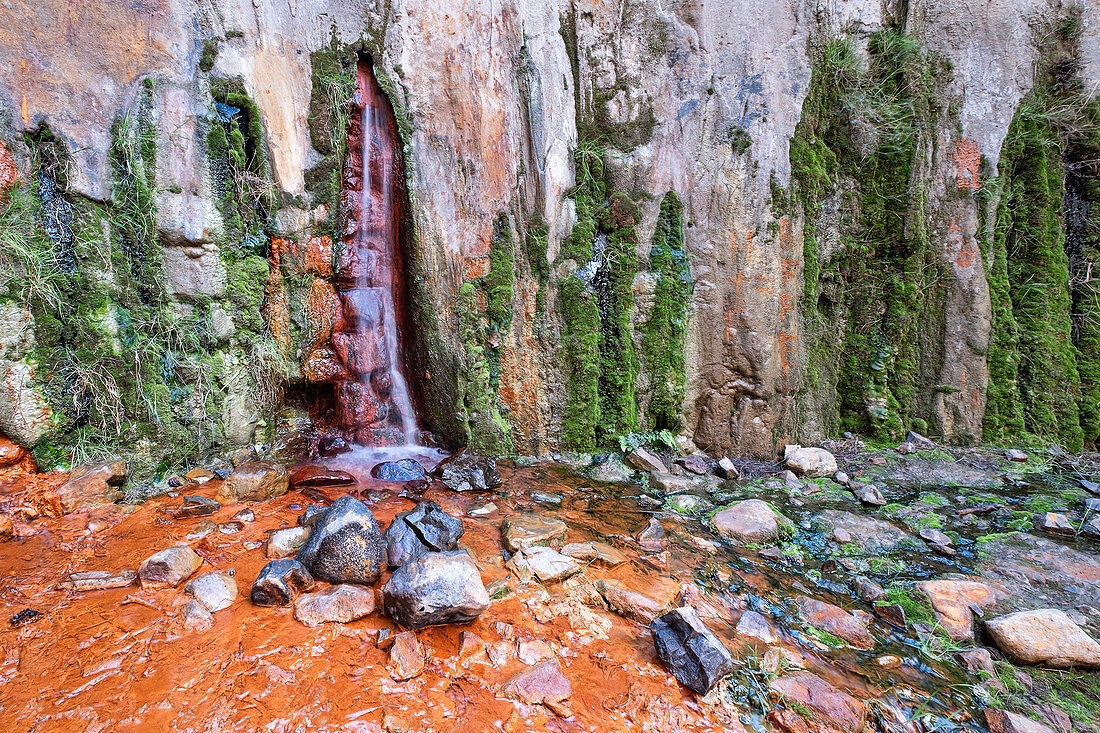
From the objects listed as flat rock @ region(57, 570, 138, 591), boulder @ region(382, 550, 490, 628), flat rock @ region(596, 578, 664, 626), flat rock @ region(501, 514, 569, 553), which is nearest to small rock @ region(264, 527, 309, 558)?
flat rock @ region(57, 570, 138, 591)

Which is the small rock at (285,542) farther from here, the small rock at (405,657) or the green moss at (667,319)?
the green moss at (667,319)

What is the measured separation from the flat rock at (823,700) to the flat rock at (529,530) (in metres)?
1.38

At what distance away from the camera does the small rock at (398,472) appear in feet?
12.1

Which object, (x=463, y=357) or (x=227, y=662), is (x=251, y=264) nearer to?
(x=463, y=357)

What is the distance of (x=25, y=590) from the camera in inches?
88.7

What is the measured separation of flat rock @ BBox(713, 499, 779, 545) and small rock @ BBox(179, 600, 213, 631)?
9.47 feet

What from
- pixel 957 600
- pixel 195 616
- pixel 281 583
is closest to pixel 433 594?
pixel 281 583

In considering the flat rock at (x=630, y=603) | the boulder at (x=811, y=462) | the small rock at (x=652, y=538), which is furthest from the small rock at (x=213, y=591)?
the boulder at (x=811, y=462)

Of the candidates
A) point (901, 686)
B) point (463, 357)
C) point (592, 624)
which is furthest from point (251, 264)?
point (901, 686)

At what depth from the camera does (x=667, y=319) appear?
4.40 meters

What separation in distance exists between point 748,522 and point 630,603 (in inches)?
51.5

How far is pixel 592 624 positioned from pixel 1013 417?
4.98m

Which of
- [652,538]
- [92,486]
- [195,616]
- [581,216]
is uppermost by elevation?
[581,216]

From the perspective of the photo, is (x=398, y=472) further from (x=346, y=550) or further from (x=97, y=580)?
(x=97, y=580)
